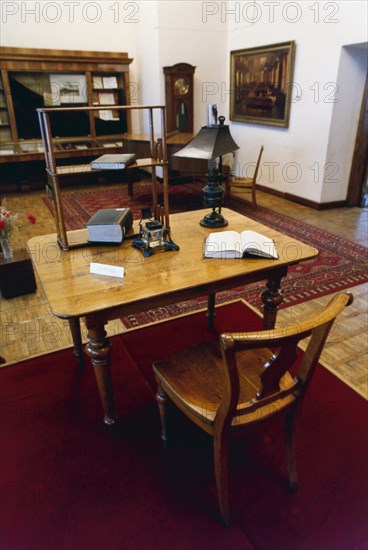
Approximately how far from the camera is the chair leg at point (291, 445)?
1478 mm

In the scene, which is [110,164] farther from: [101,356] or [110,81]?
[110,81]

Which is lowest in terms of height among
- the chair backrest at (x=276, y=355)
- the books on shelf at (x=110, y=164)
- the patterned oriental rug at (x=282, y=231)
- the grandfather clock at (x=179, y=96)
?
the patterned oriental rug at (x=282, y=231)

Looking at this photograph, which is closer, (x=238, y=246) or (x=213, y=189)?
(x=238, y=246)

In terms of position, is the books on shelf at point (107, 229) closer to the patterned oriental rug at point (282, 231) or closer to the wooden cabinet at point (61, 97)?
the patterned oriental rug at point (282, 231)

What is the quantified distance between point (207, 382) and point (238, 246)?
2.22ft

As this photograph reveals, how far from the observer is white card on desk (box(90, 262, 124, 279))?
1.65 metres

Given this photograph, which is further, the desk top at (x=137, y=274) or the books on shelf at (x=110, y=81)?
the books on shelf at (x=110, y=81)

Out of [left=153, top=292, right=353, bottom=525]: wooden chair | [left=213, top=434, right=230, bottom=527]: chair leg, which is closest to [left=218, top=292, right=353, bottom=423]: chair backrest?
[left=153, top=292, right=353, bottom=525]: wooden chair

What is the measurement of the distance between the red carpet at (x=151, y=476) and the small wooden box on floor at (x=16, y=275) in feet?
3.57

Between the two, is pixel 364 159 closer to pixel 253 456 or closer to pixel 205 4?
pixel 205 4

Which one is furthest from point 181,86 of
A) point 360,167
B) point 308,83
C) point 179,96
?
point 360,167

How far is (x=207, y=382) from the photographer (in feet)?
4.81

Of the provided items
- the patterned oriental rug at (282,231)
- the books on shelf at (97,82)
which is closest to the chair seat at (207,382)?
the patterned oriental rug at (282,231)

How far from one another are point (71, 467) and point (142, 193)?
196 inches
